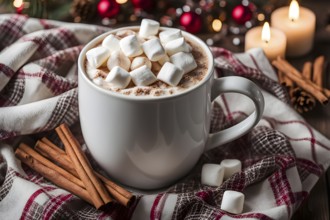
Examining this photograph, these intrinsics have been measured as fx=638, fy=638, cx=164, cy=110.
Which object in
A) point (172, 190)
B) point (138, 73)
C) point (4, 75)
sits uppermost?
point (138, 73)

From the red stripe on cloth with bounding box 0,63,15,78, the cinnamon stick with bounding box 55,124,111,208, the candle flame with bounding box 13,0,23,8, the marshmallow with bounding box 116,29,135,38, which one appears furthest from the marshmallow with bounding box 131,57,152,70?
the candle flame with bounding box 13,0,23,8

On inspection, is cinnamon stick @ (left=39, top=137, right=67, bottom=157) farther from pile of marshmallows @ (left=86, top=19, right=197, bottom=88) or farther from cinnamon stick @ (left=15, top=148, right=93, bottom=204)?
pile of marshmallows @ (left=86, top=19, right=197, bottom=88)

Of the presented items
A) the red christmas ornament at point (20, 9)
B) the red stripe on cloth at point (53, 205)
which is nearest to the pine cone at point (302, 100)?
the red stripe on cloth at point (53, 205)

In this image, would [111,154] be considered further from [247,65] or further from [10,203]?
[247,65]

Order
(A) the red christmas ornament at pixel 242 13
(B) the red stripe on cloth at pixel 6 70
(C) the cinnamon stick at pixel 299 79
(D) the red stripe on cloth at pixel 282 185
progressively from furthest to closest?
1. (A) the red christmas ornament at pixel 242 13
2. (C) the cinnamon stick at pixel 299 79
3. (B) the red stripe on cloth at pixel 6 70
4. (D) the red stripe on cloth at pixel 282 185

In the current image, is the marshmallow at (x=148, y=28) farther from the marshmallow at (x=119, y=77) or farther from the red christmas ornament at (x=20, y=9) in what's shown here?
the red christmas ornament at (x=20, y=9)

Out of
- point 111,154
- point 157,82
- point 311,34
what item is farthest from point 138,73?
point 311,34
